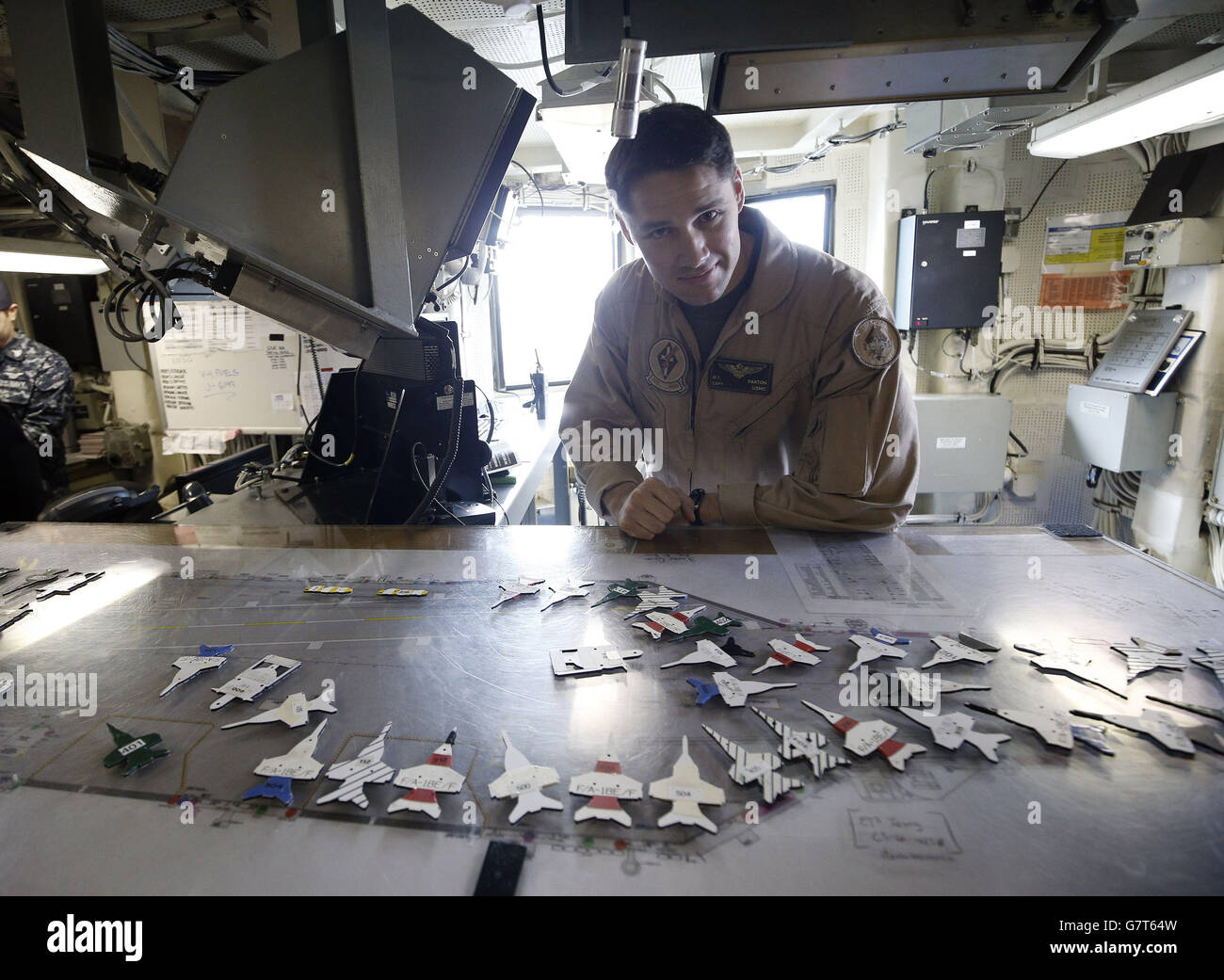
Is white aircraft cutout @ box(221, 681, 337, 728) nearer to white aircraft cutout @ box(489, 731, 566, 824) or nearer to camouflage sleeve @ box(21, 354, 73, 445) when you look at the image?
white aircraft cutout @ box(489, 731, 566, 824)

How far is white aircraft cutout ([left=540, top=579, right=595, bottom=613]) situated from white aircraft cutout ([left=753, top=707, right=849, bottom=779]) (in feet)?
1.57

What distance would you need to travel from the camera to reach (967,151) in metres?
3.56

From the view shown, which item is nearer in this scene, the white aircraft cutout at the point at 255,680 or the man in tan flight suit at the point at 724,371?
the white aircraft cutout at the point at 255,680

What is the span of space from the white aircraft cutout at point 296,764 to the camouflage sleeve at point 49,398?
3188 mm

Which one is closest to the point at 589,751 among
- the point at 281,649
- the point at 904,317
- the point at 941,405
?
the point at 281,649

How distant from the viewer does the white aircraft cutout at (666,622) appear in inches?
41.1

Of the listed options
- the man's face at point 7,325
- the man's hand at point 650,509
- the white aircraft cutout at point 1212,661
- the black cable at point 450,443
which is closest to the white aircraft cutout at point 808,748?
the white aircraft cutout at point 1212,661

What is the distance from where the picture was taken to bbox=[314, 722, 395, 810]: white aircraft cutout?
70 cm

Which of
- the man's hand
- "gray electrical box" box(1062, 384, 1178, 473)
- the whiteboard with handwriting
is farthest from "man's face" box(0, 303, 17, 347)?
"gray electrical box" box(1062, 384, 1178, 473)

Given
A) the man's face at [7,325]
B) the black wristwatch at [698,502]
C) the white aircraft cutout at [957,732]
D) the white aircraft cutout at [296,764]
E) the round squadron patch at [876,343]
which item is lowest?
the white aircraft cutout at [296,764]

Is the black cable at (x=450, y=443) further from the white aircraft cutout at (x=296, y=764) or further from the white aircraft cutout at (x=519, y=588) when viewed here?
the white aircraft cutout at (x=296, y=764)

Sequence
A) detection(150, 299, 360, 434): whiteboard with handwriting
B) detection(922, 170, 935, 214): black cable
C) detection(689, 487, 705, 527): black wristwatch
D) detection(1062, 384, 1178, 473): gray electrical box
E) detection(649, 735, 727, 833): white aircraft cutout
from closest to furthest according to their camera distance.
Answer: detection(649, 735, 727, 833): white aircraft cutout, detection(689, 487, 705, 527): black wristwatch, detection(1062, 384, 1178, 473): gray electrical box, detection(150, 299, 360, 434): whiteboard with handwriting, detection(922, 170, 935, 214): black cable

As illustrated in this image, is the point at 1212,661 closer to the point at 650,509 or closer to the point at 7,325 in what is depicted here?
the point at 650,509
